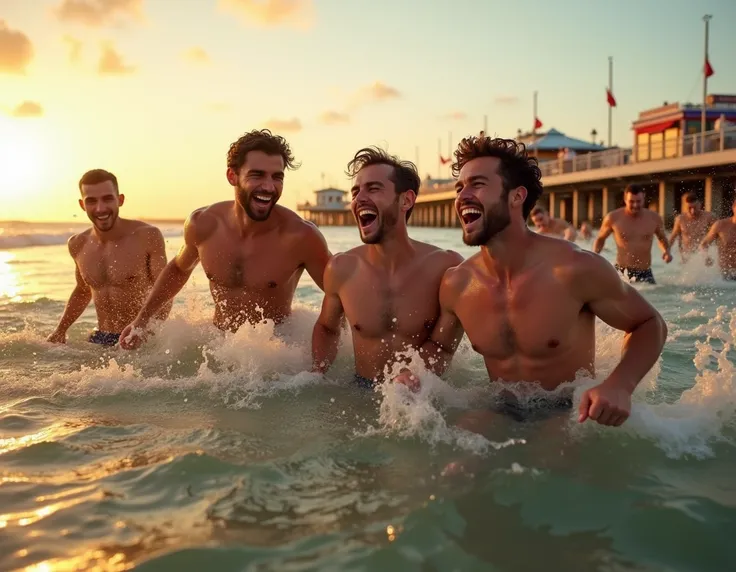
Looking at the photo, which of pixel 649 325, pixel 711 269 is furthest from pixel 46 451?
pixel 711 269

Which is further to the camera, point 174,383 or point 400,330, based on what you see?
point 174,383

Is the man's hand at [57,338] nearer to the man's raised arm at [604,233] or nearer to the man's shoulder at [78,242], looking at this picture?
the man's shoulder at [78,242]

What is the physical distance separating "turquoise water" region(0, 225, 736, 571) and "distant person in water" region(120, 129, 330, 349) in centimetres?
66

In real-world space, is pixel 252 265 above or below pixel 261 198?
below

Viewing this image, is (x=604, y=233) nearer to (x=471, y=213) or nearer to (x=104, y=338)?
(x=104, y=338)

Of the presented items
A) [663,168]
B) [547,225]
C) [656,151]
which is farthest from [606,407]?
[656,151]

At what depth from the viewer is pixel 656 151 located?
94.6ft

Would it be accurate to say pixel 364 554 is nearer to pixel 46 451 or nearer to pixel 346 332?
pixel 46 451

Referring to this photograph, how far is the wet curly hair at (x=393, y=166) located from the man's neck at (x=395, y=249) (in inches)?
7.9

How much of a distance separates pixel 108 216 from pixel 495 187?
4.46 meters

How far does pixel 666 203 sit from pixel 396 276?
29976 mm

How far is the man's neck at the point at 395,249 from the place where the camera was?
489 cm

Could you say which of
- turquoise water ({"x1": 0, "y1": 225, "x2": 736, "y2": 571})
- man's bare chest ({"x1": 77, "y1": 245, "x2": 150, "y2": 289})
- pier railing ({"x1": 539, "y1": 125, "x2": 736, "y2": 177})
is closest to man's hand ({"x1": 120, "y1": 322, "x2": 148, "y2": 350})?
turquoise water ({"x1": 0, "y1": 225, "x2": 736, "y2": 571})

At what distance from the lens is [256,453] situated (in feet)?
12.3
